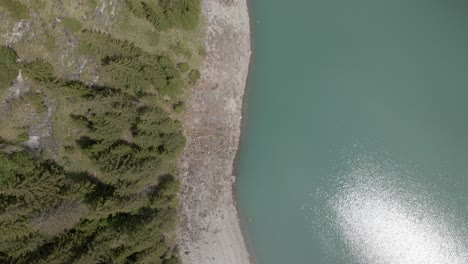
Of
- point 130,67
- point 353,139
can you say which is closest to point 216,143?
point 130,67

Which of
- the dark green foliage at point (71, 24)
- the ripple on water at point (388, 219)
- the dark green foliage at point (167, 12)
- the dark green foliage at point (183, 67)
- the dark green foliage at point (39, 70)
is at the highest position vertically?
the dark green foliage at point (167, 12)

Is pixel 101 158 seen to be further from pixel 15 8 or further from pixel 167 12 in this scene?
pixel 167 12

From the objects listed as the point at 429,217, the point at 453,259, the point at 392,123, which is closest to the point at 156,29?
the point at 392,123

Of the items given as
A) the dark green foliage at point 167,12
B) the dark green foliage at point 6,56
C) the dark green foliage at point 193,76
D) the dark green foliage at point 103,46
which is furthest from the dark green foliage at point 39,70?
the dark green foliage at point 193,76

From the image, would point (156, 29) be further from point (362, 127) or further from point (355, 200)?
point (355, 200)

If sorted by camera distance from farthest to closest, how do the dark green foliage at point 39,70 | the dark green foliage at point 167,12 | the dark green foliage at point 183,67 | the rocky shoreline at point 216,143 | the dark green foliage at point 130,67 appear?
the rocky shoreline at point 216,143, the dark green foliage at point 183,67, the dark green foliage at point 167,12, the dark green foliage at point 130,67, the dark green foliage at point 39,70

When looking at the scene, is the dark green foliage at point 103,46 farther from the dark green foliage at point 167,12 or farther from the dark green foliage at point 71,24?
the dark green foliage at point 167,12

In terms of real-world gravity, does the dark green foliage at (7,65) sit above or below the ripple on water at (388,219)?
above
